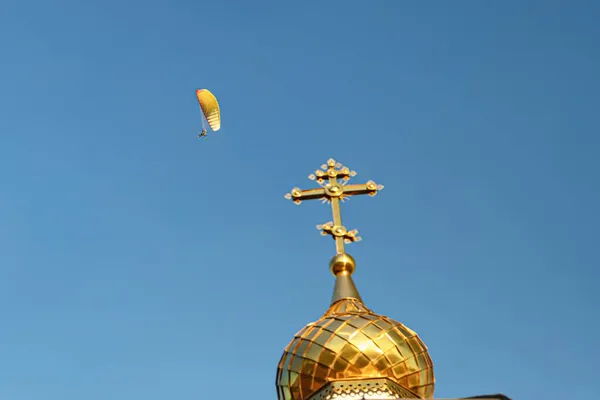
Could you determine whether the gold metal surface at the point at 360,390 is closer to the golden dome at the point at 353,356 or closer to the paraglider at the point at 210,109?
the golden dome at the point at 353,356

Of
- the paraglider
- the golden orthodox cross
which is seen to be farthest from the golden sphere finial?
the paraglider

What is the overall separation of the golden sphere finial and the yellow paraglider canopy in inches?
685

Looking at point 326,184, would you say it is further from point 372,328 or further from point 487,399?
point 487,399

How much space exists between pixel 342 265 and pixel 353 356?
297cm

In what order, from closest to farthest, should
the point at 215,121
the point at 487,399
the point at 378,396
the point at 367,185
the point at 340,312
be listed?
the point at 487,399
the point at 378,396
the point at 340,312
the point at 367,185
the point at 215,121

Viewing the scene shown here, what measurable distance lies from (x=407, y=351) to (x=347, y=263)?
2.79 meters

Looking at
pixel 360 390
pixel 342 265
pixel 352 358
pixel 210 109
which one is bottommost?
pixel 360 390

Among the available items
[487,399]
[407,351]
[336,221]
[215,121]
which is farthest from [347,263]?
[215,121]

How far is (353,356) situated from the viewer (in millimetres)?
22375

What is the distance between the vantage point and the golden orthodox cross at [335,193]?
25.3m

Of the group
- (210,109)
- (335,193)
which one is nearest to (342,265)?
(335,193)

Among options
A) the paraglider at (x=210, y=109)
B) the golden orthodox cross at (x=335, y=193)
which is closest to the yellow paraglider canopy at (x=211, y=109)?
the paraglider at (x=210, y=109)

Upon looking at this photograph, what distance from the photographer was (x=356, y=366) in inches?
877

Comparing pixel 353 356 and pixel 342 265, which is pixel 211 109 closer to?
pixel 342 265
